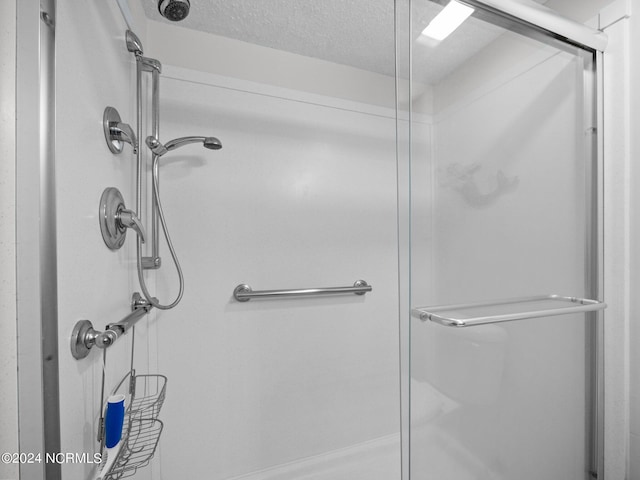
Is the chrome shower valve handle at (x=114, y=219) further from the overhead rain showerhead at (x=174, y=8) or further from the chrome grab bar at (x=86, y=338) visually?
the overhead rain showerhead at (x=174, y=8)

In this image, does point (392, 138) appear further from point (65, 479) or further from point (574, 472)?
point (65, 479)

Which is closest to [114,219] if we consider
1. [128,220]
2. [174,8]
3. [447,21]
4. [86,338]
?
[128,220]

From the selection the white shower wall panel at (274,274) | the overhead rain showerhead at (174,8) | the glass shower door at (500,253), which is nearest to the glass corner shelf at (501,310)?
the glass shower door at (500,253)

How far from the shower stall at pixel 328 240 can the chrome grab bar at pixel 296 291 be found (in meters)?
0.01

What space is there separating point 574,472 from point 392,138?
150 cm

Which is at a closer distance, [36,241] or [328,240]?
[36,241]

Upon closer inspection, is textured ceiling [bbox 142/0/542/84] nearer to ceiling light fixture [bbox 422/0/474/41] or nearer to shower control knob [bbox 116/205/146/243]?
ceiling light fixture [bbox 422/0/474/41]

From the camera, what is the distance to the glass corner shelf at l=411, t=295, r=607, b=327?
26.6 inches

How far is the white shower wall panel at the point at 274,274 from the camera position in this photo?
4.00 ft

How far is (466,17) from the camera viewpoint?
74 cm

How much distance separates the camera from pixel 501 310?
785 mm

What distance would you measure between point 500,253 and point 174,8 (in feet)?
3.77

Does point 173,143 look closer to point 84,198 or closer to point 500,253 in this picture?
point 84,198

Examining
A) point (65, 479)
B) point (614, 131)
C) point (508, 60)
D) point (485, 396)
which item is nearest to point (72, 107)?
point (65, 479)
